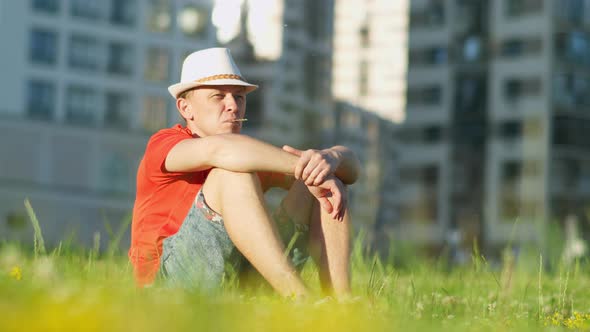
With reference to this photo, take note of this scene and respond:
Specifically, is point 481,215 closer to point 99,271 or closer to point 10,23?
point 10,23

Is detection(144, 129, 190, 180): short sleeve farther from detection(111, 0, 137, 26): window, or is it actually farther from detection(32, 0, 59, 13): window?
detection(111, 0, 137, 26): window

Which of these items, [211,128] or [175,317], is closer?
[175,317]

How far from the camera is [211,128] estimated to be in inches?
162

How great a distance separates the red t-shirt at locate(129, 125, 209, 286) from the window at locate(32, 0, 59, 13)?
41.0 m

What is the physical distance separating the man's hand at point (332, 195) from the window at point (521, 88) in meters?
54.1

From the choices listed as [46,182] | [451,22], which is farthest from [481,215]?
[46,182]

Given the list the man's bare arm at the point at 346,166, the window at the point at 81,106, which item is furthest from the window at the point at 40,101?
the man's bare arm at the point at 346,166

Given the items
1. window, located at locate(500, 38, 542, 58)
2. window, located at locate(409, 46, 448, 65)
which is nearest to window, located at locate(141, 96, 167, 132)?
window, located at locate(409, 46, 448, 65)

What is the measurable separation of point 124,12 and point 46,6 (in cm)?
392

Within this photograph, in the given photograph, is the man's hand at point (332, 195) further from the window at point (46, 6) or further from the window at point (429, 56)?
the window at point (429, 56)

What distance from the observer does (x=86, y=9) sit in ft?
147

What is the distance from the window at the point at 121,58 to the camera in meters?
45.5

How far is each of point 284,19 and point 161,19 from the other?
42.1ft

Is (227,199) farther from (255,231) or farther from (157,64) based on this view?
(157,64)
